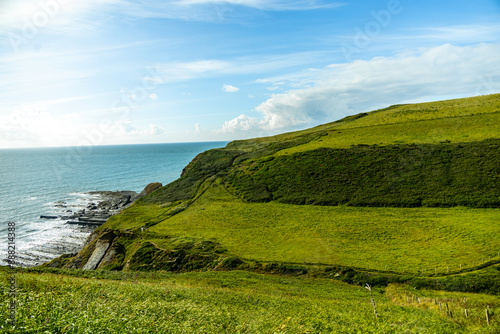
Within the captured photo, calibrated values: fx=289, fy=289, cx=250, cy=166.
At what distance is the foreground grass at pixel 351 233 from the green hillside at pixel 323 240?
10.9 inches

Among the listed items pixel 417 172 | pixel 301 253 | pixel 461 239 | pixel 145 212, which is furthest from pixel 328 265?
pixel 145 212

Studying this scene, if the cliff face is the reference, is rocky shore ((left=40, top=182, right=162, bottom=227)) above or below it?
below

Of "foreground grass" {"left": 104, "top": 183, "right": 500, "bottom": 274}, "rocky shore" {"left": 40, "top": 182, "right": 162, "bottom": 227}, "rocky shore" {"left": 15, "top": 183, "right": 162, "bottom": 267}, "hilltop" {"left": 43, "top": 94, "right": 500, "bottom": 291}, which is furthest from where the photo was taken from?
"rocky shore" {"left": 40, "top": 182, "right": 162, "bottom": 227}

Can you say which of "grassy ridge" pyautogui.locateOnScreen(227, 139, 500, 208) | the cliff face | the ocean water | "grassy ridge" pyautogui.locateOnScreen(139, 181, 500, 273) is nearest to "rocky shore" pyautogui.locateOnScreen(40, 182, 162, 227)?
the ocean water

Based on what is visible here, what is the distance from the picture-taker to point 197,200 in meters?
79.5

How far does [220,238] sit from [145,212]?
32.2 meters

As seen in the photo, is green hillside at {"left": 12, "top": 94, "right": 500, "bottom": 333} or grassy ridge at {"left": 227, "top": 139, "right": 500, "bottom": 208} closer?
green hillside at {"left": 12, "top": 94, "right": 500, "bottom": 333}

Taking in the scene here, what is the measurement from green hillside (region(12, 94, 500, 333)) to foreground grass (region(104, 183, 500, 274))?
10.9 inches

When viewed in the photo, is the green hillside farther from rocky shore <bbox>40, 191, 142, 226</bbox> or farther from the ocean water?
rocky shore <bbox>40, 191, 142, 226</bbox>

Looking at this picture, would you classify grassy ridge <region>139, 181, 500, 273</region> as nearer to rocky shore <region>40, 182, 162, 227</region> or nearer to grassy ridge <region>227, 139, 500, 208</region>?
grassy ridge <region>227, 139, 500, 208</region>

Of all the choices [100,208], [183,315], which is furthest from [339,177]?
[100,208]

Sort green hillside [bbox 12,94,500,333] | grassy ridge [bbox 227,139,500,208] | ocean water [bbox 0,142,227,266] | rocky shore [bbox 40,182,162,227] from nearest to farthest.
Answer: green hillside [bbox 12,94,500,333] < grassy ridge [bbox 227,139,500,208] < ocean water [bbox 0,142,227,266] < rocky shore [bbox 40,182,162,227]

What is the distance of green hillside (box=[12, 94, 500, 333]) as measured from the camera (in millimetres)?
17688

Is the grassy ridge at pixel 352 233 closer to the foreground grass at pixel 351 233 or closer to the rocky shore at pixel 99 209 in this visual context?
the foreground grass at pixel 351 233
